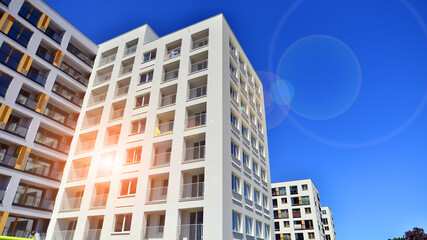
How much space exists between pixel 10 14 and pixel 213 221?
98.5 ft

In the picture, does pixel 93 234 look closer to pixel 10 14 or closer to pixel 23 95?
pixel 23 95

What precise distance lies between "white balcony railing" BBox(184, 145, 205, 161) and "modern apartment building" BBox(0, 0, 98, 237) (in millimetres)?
16233

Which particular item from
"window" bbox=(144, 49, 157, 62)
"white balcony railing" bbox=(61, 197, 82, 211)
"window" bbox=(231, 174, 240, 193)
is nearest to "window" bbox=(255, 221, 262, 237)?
"window" bbox=(231, 174, 240, 193)

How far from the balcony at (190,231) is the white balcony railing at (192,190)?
6.93 ft

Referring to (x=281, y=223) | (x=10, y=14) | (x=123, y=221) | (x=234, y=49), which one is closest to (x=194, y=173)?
(x=123, y=221)

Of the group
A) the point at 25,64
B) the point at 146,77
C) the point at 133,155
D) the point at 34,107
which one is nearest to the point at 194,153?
the point at 133,155

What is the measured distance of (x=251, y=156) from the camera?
92.3 feet

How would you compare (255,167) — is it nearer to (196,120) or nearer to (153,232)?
(196,120)

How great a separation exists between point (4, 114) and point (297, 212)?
65.3 metres

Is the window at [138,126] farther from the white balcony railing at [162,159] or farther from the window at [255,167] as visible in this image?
the window at [255,167]

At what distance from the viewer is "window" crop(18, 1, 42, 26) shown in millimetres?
29328

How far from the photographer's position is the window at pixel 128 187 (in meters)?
23.4

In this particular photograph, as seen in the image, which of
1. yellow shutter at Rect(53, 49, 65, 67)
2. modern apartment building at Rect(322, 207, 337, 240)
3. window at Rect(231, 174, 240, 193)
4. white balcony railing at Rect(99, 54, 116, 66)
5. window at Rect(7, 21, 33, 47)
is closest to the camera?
window at Rect(231, 174, 240, 193)

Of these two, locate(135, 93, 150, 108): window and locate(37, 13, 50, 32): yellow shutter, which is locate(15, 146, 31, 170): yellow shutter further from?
locate(37, 13, 50, 32): yellow shutter
